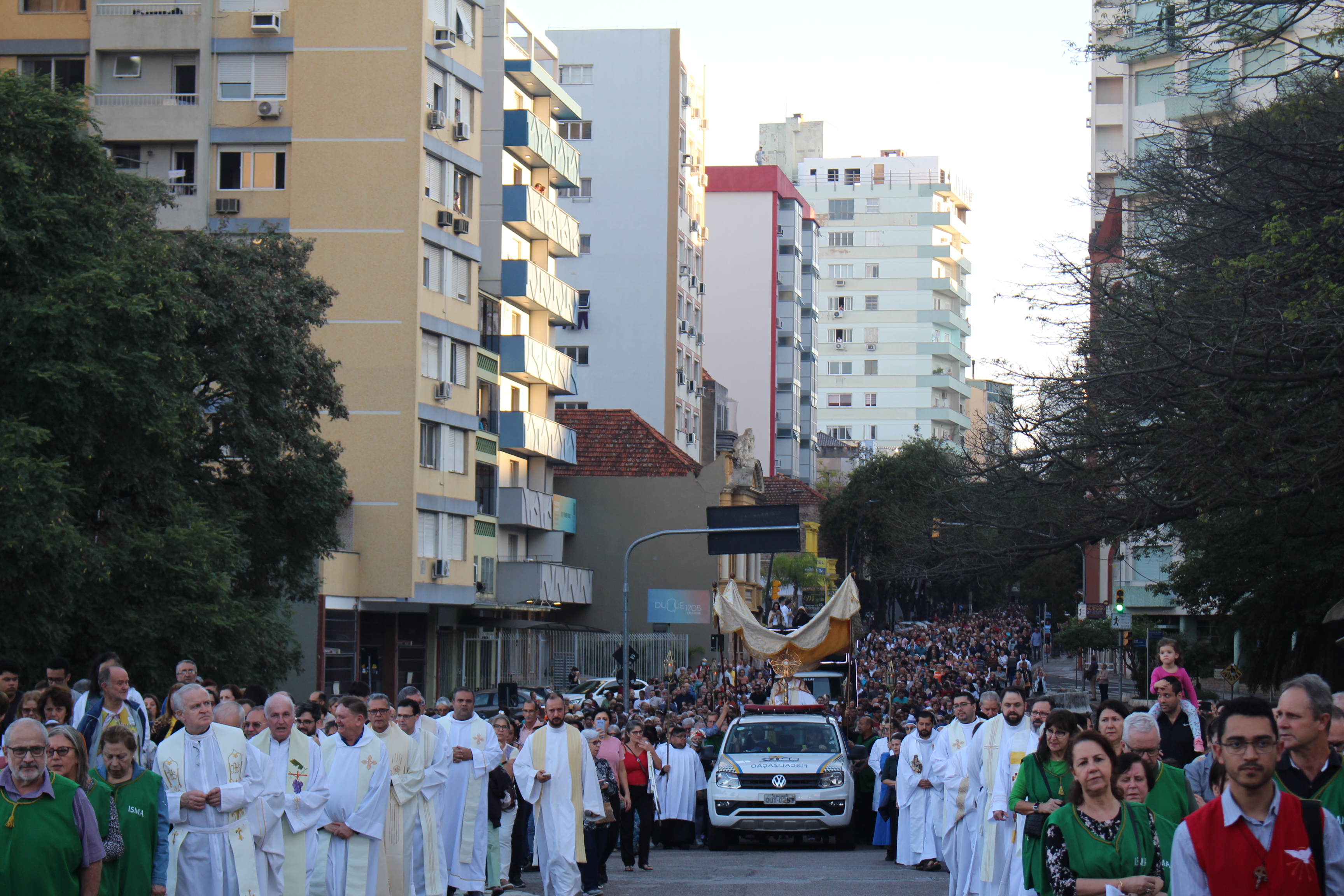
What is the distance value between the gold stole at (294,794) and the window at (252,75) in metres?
32.7

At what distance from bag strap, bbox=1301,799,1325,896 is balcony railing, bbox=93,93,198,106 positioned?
40217 millimetres

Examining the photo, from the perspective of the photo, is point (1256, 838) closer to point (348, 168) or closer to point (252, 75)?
point (348, 168)

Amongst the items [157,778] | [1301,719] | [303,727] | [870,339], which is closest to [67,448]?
[303,727]

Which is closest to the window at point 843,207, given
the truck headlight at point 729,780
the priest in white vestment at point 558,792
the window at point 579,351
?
the window at point 579,351

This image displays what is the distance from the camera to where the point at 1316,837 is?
5504 millimetres

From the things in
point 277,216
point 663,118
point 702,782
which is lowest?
point 702,782

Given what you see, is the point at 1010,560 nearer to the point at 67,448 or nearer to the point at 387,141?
the point at 67,448

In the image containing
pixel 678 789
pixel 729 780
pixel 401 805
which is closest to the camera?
pixel 401 805

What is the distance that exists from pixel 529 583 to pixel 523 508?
2374 mm

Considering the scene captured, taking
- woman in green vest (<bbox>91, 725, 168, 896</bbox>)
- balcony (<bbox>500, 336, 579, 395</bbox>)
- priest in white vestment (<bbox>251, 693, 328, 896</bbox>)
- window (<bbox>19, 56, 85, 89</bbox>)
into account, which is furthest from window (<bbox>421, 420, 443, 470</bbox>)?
woman in green vest (<bbox>91, 725, 168, 896</bbox>)

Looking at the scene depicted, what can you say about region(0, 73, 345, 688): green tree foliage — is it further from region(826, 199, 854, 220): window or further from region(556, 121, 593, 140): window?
region(826, 199, 854, 220): window

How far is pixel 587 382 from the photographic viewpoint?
7050 centimetres

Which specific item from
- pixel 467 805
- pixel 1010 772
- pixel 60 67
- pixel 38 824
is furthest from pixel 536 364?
pixel 38 824

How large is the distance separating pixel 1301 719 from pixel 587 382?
64.5 meters
